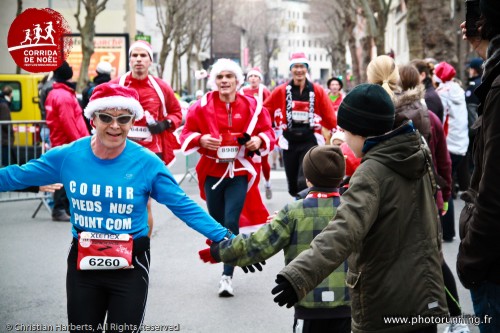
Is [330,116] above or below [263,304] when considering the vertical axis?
above

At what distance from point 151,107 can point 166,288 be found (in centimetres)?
196

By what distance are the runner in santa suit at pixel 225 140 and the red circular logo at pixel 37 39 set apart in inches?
88.8

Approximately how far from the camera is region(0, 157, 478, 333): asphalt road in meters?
6.22

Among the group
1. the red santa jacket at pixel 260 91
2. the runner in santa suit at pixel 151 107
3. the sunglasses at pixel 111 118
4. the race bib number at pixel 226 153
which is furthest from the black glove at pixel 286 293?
the red santa jacket at pixel 260 91

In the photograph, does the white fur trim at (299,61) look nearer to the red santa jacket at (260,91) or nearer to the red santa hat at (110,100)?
the red santa jacket at (260,91)

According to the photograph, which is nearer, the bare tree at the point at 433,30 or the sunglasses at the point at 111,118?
the sunglasses at the point at 111,118

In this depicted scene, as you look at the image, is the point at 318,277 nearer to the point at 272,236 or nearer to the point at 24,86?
the point at 272,236

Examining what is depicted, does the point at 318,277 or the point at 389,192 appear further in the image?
the point at 389,192

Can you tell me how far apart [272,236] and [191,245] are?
559 cm

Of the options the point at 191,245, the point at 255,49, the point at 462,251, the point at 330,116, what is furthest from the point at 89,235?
the point at 255,49

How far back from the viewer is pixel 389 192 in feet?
10.7

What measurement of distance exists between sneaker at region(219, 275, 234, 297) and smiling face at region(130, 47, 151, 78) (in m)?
2.34

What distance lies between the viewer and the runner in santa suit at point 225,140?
7176mm

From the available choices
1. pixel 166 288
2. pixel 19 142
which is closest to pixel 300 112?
pixel 166 288
